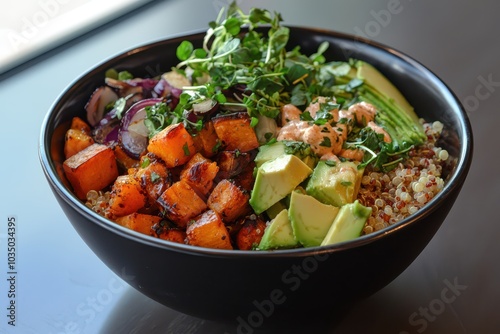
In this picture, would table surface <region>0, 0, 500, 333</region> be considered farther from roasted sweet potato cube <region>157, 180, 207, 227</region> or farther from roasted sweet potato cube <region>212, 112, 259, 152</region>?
roasted sweet potato cube <region>212, 112, 259, 152</region>

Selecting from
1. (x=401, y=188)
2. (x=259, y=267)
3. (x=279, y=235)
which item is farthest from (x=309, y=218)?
(x=401, y=188)

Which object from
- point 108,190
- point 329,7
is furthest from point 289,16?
point 108,190

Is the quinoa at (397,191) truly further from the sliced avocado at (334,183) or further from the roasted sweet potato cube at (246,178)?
the roasted sweet potato cube at (246,178)

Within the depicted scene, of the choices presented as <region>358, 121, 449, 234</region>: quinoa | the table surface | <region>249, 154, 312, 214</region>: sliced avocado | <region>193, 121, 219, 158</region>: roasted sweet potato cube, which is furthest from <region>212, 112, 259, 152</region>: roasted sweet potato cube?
the table surface

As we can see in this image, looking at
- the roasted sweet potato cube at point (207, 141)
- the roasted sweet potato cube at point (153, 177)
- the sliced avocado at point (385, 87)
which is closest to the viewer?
the roasted sweet potato cube at point (153, 177)

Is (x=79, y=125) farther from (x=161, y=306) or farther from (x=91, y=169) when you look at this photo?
(x=161, y=306)

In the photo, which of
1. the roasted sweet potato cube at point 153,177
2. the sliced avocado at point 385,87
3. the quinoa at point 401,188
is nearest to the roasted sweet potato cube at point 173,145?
the roasted sweet potato cube at point 153,177

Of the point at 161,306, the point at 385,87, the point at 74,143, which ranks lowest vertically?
the point at 161,306
